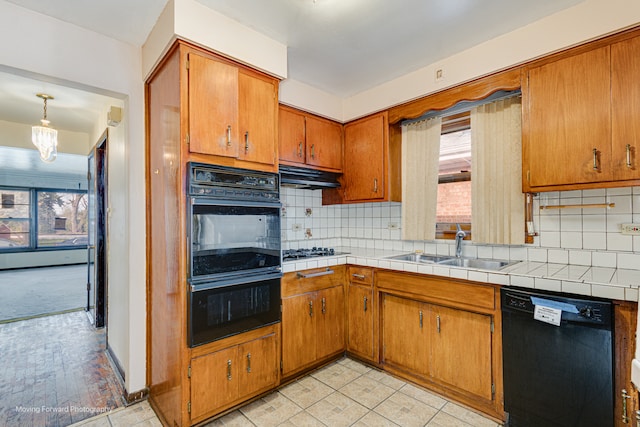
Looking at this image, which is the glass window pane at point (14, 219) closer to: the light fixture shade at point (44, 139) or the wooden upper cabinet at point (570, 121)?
the light fixture shade at point (44, 139)

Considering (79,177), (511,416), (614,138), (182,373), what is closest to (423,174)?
(614,138)

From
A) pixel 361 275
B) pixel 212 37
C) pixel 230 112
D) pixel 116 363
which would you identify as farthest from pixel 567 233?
pixel 116 363

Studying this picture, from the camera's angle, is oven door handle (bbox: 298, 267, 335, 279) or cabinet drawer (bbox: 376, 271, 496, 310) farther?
oven door handle (bbox: 298, 267, 335, 279)

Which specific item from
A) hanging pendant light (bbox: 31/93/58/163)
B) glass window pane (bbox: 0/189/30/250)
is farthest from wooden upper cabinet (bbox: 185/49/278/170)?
glass window pane (bbox: 0/189/30/250)

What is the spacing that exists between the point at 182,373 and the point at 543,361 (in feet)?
6.70

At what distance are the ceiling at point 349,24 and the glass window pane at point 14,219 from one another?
7.14m

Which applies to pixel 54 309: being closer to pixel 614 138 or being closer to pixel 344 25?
pixel 344 25

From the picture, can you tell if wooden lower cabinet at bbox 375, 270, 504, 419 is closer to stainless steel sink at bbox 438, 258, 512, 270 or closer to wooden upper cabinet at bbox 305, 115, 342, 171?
stainless steel sink at bbox 438, 258, 512, 270

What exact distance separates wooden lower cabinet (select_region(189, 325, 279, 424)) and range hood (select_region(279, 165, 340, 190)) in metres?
1.29

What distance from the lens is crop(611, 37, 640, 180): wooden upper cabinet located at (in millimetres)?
1649

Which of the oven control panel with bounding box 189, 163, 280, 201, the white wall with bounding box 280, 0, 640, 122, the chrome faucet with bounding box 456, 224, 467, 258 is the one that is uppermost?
the white wall with bounding box 280, 0, 640, 122

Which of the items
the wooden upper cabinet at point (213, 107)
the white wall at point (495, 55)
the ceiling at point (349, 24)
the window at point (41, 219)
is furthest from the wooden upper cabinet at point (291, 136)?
the window at point (41, 219)

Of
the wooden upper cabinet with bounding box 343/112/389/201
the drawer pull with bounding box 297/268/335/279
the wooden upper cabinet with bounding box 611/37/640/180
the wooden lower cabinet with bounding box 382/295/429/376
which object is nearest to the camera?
the wooden upper cabinet with bounding box 611/37/640/180

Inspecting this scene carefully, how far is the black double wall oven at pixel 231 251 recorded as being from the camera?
5.76ft
